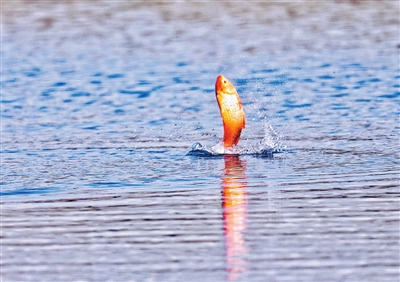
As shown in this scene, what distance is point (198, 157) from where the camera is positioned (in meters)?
12.3

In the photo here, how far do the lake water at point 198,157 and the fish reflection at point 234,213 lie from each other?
2cm

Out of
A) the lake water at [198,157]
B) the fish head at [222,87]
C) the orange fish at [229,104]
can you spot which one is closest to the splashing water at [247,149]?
the lake water at [198,157]

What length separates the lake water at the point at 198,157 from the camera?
805 centimetres

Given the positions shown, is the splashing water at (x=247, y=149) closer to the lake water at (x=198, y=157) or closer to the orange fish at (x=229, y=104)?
the lake water at (x=198, y=157)

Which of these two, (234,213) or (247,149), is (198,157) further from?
(234,213)

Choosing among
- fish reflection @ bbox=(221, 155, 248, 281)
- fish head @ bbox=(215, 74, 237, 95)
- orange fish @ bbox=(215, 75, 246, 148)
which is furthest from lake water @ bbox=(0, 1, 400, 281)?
fish head @ bbox=(215, 74, 237, 95)

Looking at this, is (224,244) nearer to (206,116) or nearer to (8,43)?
(206,116)

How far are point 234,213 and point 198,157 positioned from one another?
3058 mm

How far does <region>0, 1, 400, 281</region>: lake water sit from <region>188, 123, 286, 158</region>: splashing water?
0.03m

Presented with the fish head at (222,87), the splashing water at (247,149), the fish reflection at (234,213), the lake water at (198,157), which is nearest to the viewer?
the fish reflection at (234,213)

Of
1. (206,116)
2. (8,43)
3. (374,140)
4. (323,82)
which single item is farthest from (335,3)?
(374,140)

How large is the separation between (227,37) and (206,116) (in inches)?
392

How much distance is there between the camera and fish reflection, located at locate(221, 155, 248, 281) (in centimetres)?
781

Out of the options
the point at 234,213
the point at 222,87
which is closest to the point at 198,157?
the point at 222,87
